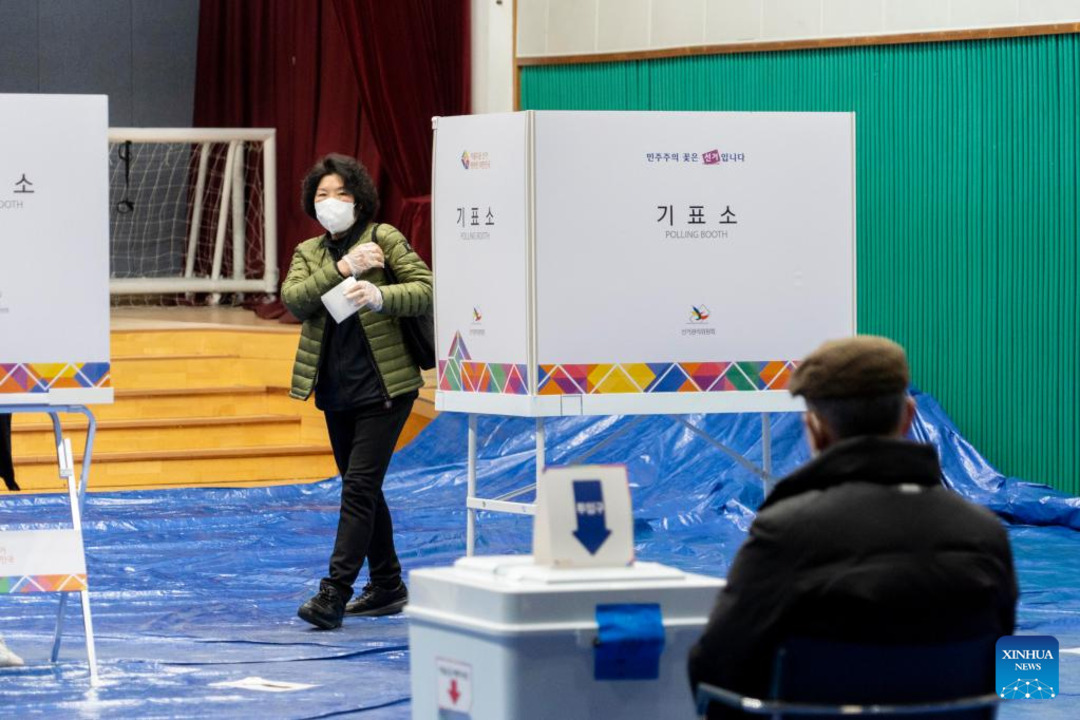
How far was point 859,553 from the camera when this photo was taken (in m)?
2.36

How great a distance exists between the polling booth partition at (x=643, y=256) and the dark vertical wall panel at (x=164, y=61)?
29.8ft

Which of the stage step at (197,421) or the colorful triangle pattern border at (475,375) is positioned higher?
A: the colorful triangle pattern border at (475,375)

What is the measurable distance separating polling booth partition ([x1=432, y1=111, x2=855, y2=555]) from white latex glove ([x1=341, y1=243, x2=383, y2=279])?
0.24 meters

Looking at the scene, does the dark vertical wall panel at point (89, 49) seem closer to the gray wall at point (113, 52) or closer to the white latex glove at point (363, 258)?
the gray wall at point (113, 52)

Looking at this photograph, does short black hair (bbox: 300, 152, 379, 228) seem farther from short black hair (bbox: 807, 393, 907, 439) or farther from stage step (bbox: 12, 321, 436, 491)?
stage step (bbox: 12, 321, 436, 491)

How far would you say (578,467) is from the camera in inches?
107

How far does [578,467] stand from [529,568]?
17 cm

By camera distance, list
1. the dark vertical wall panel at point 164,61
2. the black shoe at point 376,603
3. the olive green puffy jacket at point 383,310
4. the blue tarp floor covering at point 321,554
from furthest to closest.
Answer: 1. the dark vertical wall panel at point 164,61
2. the black shoe at point 376,603
3. the olive green puffy jacket at point 383,310
4. the blue tarp floor covering at point 321,554

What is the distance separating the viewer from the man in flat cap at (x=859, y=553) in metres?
2.35

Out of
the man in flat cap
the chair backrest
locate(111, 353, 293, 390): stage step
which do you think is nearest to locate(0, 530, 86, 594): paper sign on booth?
the man in flat cap

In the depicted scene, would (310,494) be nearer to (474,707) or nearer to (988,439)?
(988,439)

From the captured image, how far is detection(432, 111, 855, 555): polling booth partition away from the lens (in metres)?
5.22

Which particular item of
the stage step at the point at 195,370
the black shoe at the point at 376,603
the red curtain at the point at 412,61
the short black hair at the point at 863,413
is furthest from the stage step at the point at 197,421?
the short black hair at the point at 863,413

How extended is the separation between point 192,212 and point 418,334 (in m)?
7.96
